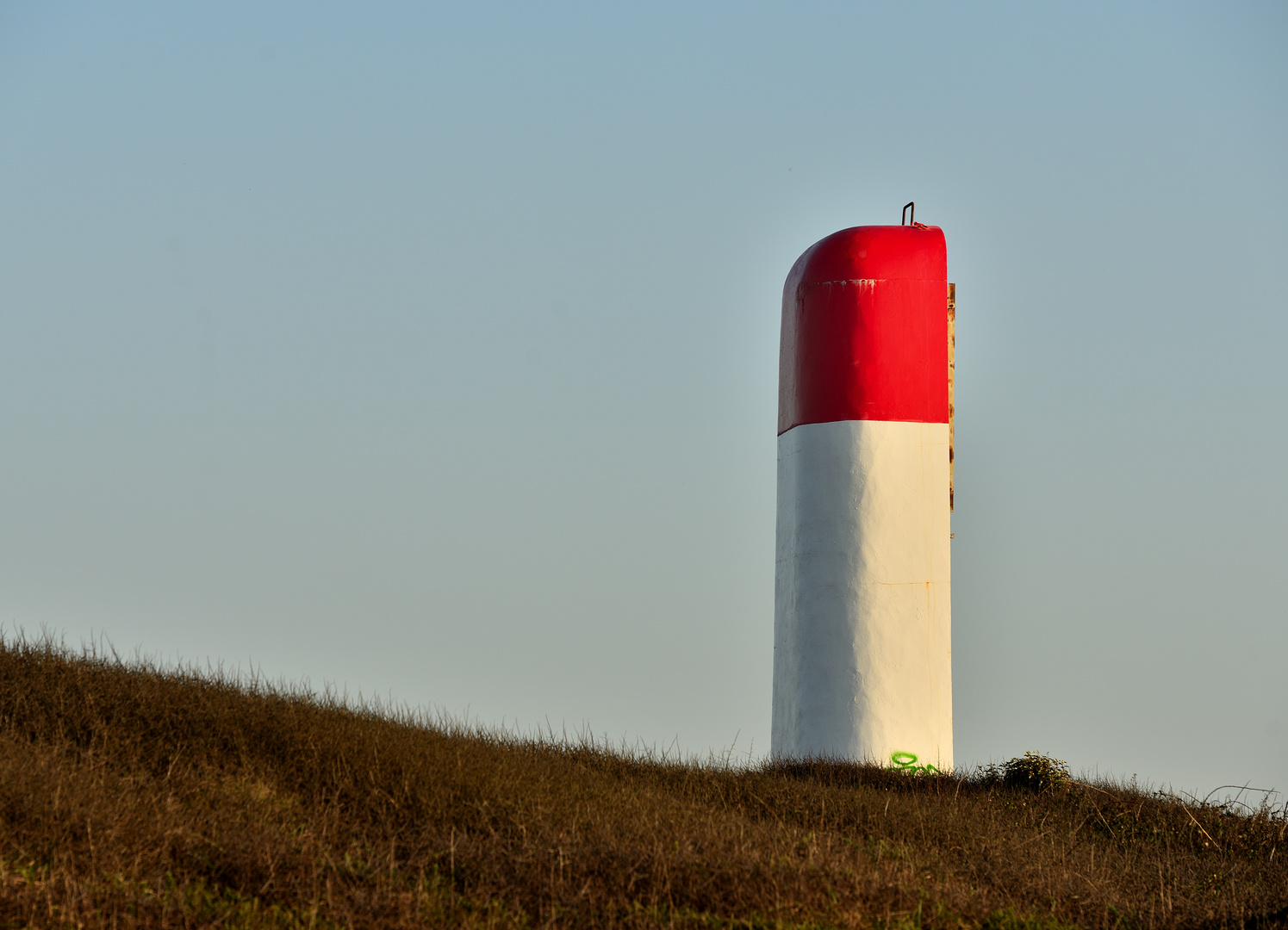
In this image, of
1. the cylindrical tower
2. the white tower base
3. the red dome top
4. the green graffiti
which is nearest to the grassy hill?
the green graffiti

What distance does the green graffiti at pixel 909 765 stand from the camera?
11367 mm

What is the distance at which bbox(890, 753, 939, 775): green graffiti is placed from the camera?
37.3ft

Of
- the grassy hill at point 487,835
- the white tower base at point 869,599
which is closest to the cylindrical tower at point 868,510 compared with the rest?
the white tower base at point 869,599

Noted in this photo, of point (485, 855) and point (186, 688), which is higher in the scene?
point (186, 688)

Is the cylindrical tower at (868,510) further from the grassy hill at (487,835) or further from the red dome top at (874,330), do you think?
the grassy hill at (487,835)

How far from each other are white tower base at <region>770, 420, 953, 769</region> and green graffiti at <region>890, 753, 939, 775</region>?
18 millimetres

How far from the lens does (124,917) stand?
5586 millimetres

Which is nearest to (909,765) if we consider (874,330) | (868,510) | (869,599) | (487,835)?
(869,599)

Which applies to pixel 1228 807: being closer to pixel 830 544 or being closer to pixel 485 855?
pixel 830 544

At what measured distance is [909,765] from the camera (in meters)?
11.4

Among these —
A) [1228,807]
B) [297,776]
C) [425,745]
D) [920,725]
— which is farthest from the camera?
[920,725]

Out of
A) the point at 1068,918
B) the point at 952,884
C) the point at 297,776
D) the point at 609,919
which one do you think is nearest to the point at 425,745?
the point at 297,776

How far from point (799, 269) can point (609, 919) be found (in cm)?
828

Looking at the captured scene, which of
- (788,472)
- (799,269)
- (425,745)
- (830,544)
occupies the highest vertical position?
(799,269)
